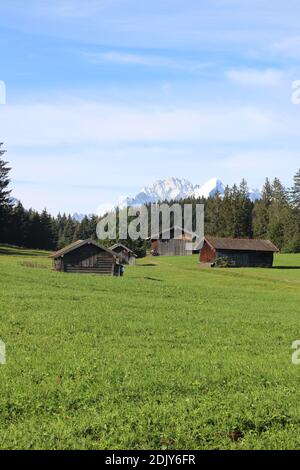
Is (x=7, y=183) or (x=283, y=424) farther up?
(x=7, y=183)

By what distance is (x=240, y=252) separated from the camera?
97.0 m

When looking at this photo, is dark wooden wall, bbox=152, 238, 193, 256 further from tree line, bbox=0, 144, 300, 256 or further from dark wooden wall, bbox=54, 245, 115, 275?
dark wooden wall, bbox=54, 245, 115, 275

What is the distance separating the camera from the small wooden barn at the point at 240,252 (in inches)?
3770

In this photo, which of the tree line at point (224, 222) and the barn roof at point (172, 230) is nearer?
the tree line at point (224, 222)

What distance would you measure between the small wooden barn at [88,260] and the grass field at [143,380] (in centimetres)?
3429

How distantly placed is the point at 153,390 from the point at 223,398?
63.9 inches

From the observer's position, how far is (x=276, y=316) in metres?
28.8

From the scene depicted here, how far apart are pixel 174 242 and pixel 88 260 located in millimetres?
69811

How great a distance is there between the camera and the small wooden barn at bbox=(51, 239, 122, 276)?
200 feet

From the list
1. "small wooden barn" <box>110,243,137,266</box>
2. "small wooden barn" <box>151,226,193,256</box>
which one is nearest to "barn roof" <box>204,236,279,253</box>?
"small wooden barn" <box>110,243,137,266</box>

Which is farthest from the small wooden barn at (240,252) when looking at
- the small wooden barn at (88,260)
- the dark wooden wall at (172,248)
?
the small wooden barn at (88,260)

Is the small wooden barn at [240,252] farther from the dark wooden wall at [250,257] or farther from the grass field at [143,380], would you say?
the grass field at [143,380]
